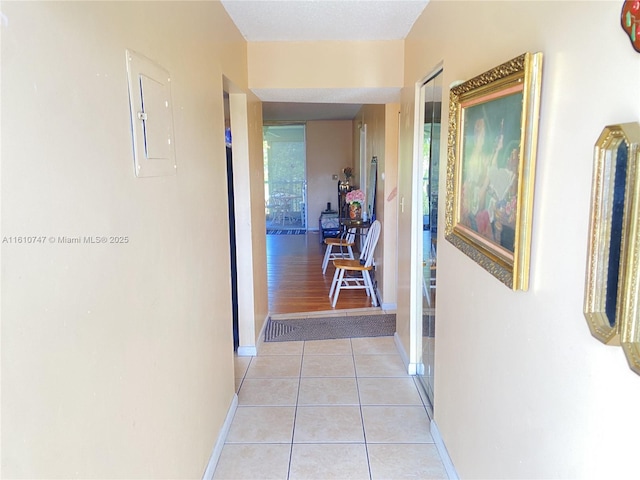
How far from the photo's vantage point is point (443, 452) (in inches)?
82.0

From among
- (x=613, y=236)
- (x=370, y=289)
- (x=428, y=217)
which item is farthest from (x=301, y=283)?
(x=613, y=236)

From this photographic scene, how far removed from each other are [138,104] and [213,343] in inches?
49.0

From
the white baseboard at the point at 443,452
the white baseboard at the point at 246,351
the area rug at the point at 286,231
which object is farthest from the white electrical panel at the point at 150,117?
the area rug at the point at 286,231

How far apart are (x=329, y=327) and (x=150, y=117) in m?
2.87

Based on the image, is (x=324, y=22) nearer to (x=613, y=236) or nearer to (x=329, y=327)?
(x=613, y=236)

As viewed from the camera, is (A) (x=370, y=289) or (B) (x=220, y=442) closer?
(B) (x=220, y=442)

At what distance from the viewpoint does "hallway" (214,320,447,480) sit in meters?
2.09

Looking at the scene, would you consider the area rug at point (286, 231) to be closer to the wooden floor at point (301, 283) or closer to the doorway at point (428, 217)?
the wooden floor at point (301, 283)

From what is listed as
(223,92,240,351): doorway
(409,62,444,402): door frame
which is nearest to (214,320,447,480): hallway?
(409,62,444,402): door frame

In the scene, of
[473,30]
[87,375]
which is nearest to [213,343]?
[87,375]

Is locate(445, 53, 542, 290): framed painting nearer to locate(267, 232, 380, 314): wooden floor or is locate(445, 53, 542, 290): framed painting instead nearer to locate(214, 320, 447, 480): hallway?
locate(214, 320, 447, 480): hallway

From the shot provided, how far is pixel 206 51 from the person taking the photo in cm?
196

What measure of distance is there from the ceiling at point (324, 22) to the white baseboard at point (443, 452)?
7.10 feet

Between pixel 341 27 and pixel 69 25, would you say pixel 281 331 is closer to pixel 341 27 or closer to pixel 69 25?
pixel 341 27
